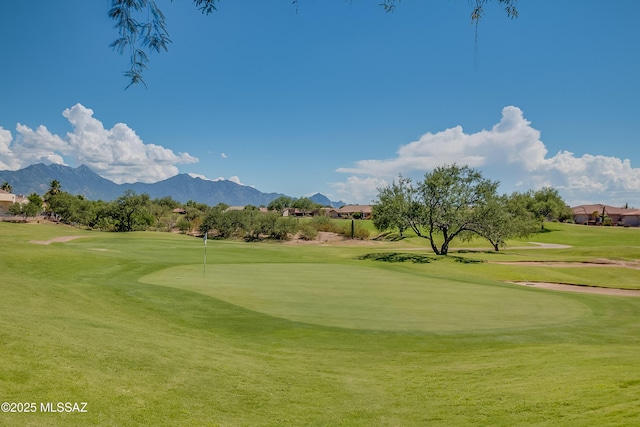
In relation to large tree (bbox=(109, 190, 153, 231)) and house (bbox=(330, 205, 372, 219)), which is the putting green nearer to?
large tree (bbox=(109, 190, 153, 231))

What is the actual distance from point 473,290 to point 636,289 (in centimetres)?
1452

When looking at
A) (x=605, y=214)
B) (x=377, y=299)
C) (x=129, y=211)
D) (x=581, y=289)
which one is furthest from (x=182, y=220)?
(x=605, y=214)

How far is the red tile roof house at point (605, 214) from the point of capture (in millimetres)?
114450

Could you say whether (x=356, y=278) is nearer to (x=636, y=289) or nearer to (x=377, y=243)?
(x=636, y=289)

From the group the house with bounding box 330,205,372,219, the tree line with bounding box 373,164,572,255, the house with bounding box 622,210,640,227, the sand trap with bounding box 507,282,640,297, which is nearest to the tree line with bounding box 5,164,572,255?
the tree line with bounding box 373,164,572,255

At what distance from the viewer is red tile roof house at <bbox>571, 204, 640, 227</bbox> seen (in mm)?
114450

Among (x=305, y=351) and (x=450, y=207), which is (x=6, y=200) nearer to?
(x=450, y=207)

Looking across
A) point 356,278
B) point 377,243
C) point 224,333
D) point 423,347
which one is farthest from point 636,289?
point 377,243

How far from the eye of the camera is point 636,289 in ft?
84.8

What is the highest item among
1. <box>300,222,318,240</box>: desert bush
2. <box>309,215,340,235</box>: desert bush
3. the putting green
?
<box>309,215,340,235</box>: desert bush

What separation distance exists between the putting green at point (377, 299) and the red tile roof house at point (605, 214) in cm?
11622

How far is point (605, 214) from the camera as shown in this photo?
120000 mm

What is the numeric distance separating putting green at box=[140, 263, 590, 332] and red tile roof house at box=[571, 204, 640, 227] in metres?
116

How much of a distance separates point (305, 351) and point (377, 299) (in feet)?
24.1
